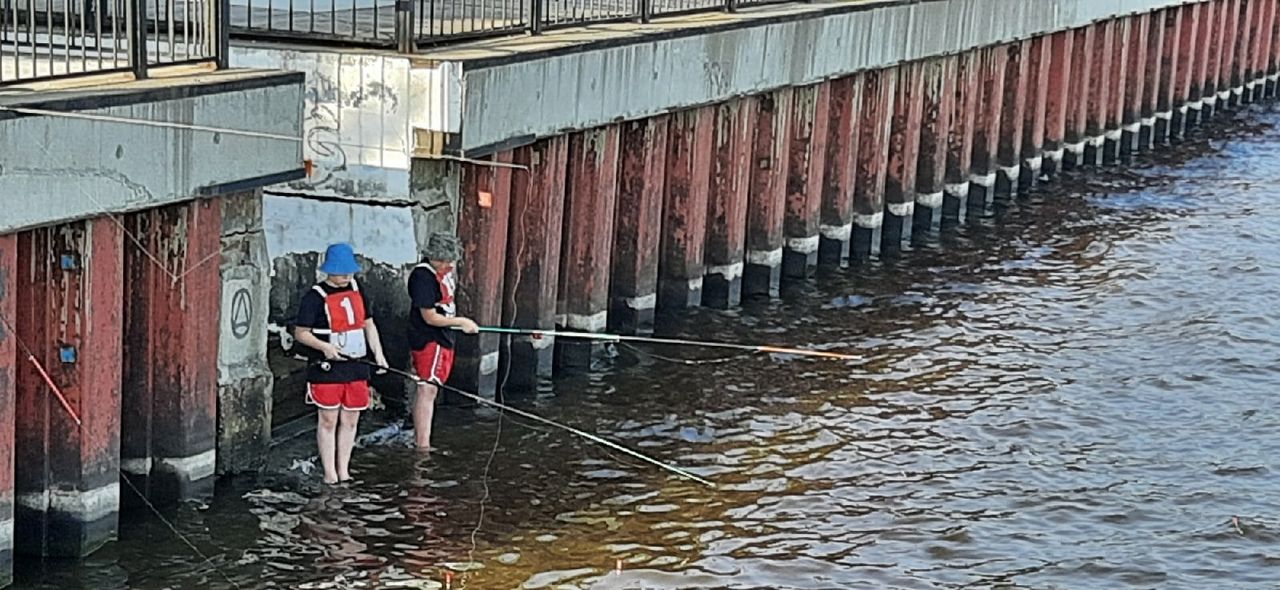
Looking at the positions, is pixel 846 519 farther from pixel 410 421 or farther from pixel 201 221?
pixel 201 221

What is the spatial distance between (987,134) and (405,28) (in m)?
14.3

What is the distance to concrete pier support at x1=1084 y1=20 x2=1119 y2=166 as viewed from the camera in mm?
32750

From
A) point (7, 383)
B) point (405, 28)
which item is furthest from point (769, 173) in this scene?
point (7, 383)

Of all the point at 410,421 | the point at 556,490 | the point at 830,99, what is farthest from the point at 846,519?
the point at 830,99

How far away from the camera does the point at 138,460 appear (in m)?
13.2

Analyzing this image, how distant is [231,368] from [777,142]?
884cm

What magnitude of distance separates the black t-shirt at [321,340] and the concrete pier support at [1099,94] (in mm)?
20855

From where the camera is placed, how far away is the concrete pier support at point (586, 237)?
57.7 feet

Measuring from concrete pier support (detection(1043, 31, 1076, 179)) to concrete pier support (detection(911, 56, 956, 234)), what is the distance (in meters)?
4.51

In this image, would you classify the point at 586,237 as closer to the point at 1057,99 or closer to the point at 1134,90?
the point at 1057,99

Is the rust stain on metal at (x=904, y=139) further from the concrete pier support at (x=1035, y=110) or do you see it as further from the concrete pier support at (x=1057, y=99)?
the concrete pier support at (x=1057, y=99)

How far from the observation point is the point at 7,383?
11.6 m

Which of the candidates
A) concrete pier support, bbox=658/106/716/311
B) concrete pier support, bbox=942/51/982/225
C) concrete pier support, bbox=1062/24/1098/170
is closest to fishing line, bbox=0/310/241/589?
concrete pier support, bbox=658/106/716/311

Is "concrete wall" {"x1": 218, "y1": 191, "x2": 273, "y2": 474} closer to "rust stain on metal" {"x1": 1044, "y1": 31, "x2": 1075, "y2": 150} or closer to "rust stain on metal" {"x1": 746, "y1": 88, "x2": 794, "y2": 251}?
"rust stain on metal" {"x1": 746, "y1": 88, "x2": 794, "y2": 251}
